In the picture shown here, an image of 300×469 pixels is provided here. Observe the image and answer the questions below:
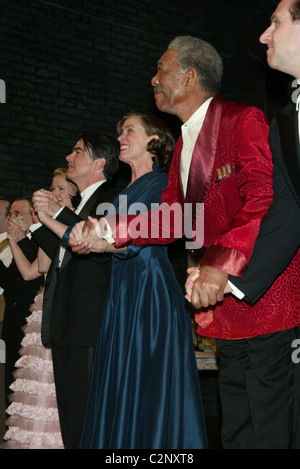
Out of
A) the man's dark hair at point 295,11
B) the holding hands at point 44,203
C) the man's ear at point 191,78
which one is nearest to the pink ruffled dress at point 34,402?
the holding hands at point 44,203

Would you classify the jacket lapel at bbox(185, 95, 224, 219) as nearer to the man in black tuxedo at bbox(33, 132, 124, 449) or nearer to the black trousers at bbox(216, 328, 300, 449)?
the black trousers at bbox(216, 328, 300, 449)

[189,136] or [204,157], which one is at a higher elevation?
[189,136]

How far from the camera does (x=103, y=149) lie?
128 inches

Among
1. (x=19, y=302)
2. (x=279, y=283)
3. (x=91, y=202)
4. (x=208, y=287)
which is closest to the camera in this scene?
(x=208, y=287)

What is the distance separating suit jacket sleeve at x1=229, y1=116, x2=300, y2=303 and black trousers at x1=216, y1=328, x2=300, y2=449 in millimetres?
201

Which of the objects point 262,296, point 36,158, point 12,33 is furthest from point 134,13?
point 262,296

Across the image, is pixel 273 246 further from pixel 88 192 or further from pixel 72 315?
pixel 88 192

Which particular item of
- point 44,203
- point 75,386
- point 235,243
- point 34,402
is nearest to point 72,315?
point 75,386

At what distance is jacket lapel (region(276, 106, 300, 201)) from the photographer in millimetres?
1515

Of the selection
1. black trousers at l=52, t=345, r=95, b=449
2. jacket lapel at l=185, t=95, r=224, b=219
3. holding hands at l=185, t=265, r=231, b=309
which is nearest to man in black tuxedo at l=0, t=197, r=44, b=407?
black trousers at l=52, t=345, r=95, b=449

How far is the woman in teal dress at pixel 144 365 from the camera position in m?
2.25

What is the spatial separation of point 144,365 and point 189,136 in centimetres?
94

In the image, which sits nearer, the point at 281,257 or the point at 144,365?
the point at 281,257

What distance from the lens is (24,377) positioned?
324 centimetres
